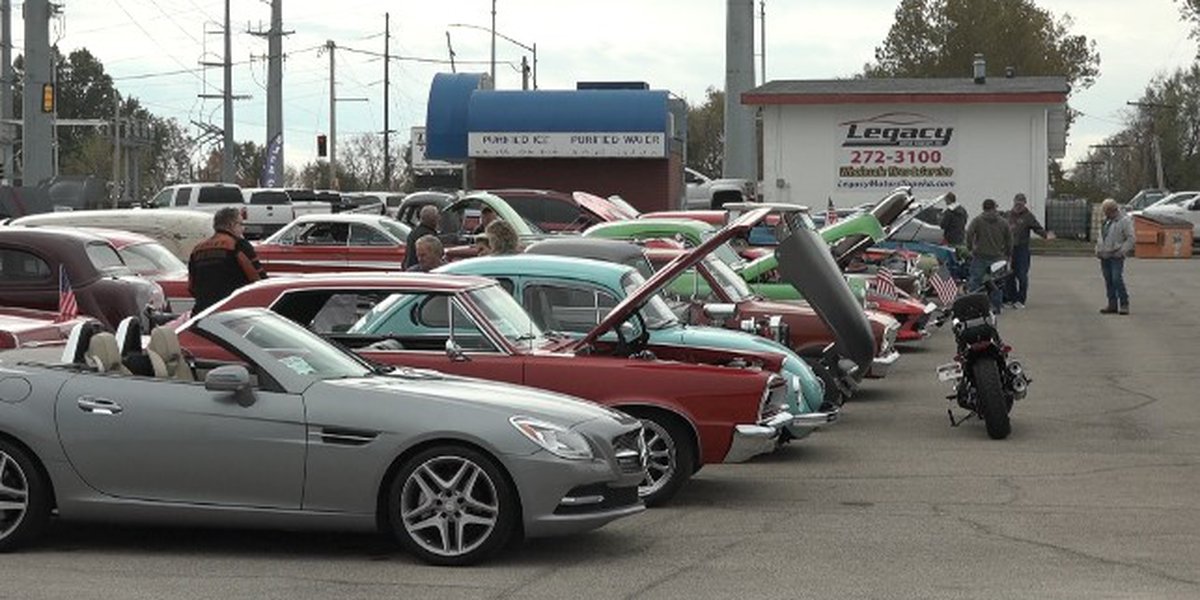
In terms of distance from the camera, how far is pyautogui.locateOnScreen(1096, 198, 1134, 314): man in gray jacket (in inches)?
1183

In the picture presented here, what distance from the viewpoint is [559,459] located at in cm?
990

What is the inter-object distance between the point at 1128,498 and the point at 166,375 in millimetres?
5879

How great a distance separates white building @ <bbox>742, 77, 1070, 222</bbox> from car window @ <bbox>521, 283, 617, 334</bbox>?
36.9 metres

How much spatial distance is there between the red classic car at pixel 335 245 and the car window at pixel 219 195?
24356mm

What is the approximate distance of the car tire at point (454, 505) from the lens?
9.89 meters

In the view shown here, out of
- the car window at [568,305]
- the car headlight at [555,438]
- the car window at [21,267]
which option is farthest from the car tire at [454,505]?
the car window at [21,267]

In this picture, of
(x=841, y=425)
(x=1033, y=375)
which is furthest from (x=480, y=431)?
(x=1033, y=375)

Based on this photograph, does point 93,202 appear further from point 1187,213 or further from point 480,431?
point 480,431

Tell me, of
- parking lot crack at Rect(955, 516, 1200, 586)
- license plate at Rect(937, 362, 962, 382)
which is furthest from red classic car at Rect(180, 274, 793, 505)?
license plate at Rect(937, 362, 962, 382)

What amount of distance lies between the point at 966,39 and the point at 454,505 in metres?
85.2

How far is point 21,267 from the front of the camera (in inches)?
749

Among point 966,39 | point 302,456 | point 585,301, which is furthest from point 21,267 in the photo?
point 966,39

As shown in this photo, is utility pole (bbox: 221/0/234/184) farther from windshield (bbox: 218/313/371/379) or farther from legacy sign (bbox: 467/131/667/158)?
windshield (bbox: 218/313/371/379)

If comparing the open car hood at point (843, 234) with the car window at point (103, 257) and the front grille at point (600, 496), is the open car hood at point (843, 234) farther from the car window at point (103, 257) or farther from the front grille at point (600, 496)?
the front grille at point (600, 496)
